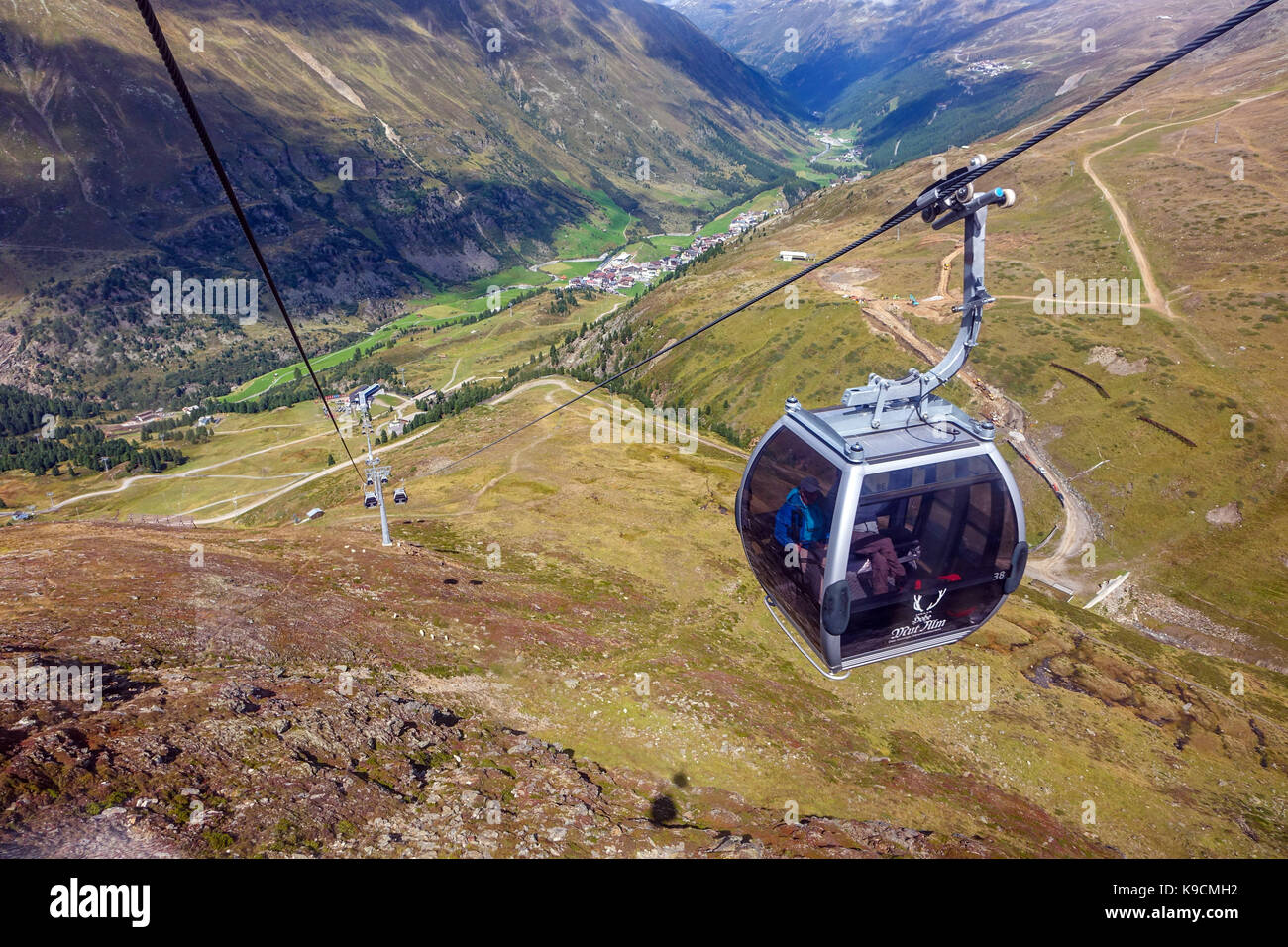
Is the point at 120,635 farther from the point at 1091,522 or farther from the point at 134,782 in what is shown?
the point at 1091,522

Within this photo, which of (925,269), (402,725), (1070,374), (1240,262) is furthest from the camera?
(925,269)

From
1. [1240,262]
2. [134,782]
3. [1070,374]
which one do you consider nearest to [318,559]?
[134,782]

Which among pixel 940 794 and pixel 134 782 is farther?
pixel 940 794
